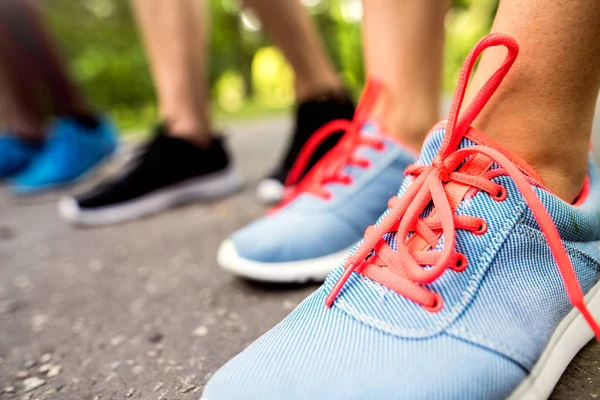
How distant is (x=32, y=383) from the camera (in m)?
0.75

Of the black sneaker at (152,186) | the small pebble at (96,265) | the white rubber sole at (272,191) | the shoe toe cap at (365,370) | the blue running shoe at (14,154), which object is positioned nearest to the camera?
the shoe toe cap at (365,370)

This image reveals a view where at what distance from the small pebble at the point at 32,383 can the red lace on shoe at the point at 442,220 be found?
503 mm

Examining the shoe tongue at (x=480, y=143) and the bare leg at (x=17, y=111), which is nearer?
the shoe tongue at (x=480, y=143)

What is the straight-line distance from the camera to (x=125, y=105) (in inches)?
426

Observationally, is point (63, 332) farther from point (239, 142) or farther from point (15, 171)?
point (239, 142)

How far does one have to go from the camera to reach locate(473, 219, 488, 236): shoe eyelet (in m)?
0.59

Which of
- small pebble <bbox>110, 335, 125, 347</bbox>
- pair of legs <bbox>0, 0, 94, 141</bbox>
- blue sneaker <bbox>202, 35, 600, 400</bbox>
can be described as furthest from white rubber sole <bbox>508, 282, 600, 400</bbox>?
pair of legs <bbox>0, 0, 94, 141</bbox>

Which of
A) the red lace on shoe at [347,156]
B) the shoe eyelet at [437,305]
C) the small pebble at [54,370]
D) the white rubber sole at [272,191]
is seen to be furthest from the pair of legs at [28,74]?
the shoe eyelet at [437,305]

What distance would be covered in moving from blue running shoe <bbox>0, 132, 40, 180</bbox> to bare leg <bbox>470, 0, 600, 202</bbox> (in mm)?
2580

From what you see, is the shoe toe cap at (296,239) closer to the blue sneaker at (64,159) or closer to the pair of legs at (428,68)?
the pair of legs at (428,68)

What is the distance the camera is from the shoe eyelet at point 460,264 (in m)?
0.58

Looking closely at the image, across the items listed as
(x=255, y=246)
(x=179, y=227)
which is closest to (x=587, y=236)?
(x=255, y=246)

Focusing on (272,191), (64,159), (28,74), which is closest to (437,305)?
(272,191)

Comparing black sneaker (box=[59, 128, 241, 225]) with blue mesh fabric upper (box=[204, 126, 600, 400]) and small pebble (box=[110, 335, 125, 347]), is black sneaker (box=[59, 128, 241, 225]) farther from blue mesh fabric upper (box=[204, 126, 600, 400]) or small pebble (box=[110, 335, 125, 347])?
blue mesh fabric upper (box=[204, 126, 600, 400])
